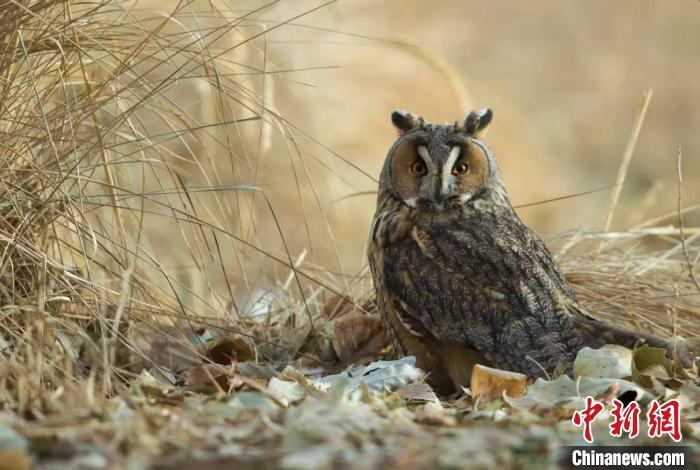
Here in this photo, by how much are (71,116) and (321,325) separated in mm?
1203

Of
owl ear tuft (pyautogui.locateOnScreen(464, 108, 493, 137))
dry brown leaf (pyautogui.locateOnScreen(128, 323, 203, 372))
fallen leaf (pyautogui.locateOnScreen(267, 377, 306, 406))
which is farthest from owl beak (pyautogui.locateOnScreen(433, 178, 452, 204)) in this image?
fallen leaf (pyautogui.locateOnScreen(267, 377, 306, 406))

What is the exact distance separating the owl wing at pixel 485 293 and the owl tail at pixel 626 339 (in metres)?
0.04

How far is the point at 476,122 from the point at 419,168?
261mm

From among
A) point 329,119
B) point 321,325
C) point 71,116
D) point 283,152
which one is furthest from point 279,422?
point 329,119

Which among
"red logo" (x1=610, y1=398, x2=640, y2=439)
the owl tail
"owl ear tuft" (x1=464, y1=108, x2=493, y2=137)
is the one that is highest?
"owl ear tuft" (x1=464, y1=108, x2=493, y2=137)

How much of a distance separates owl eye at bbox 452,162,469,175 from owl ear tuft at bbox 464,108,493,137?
5.0 inches

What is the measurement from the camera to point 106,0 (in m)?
3.45

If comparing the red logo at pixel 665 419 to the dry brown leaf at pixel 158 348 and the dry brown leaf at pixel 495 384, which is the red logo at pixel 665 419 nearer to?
the dry brown leaf at pixel 495 384

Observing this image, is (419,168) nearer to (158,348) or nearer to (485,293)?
(485,293)

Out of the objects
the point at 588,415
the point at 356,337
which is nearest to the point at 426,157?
the point at 356,337

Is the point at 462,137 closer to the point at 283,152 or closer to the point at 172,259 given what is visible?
the point at 172,259

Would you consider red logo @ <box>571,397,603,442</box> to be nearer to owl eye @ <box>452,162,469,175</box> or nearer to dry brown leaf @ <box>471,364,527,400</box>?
dry brown leaf @ <box>471,364,527,400</box>

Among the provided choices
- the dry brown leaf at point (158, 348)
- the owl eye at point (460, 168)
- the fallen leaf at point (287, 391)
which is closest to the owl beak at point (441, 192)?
the owl eye at point (460, 168)

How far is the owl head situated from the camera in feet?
11.9
